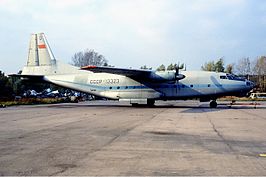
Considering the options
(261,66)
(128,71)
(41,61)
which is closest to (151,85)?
(128,71)

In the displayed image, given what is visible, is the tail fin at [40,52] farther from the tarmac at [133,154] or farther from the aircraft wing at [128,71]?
the tarmac at [133,154]

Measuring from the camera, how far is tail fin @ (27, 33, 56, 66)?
1352 inches

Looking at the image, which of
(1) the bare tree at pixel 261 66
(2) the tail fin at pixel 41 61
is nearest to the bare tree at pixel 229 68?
(1) the bare tree at pixel 261 66

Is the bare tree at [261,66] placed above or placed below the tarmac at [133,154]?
above

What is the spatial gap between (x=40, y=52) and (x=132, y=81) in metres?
11.8

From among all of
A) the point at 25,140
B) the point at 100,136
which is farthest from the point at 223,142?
the point at 25,140

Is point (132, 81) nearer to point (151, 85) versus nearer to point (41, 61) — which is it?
point (151, 85)

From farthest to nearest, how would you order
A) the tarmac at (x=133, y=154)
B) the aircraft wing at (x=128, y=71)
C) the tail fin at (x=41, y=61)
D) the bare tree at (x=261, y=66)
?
the bare tree at (x=261, y=66)
the tail fin at (x=41, y=61)
the aircraft wing at (x=128, y=71)
the tarmac at (x=133, y=154)

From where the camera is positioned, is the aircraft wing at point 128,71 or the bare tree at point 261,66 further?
the bare tree at point 261,66

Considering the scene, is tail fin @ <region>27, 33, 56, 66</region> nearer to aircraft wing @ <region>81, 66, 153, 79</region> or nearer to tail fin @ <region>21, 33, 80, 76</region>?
tail fin @ <region>21, 33, 80, 76</region>

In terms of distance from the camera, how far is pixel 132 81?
3069cm

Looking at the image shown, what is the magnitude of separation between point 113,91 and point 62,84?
6.20 metres

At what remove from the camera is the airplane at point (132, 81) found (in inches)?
1096

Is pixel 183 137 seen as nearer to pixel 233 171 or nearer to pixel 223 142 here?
pixel 223 142
